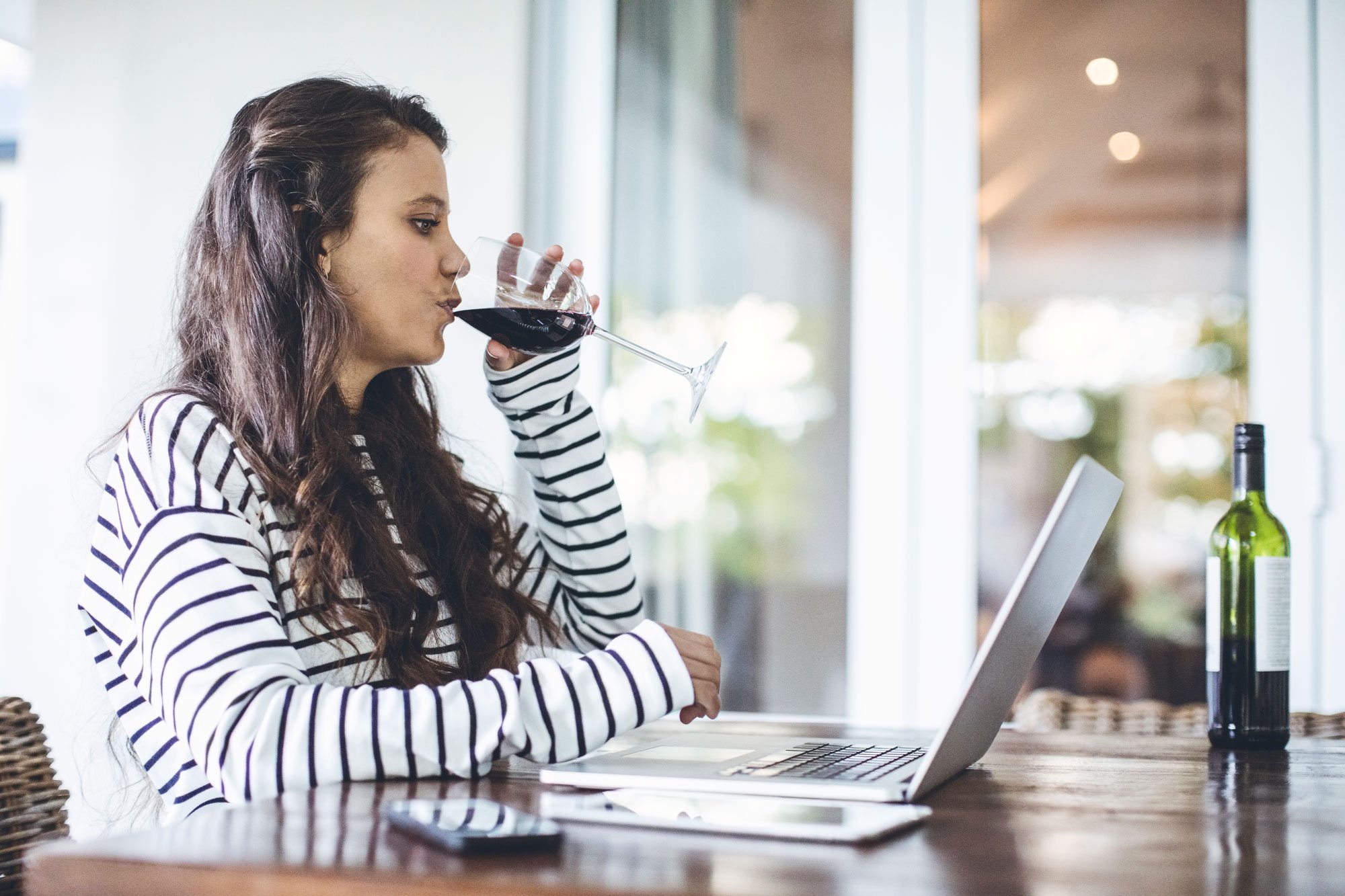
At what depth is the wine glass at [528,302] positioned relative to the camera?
135 cm

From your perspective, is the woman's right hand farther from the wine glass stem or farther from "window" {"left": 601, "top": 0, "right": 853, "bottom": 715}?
"window" {"left": 601, "top": 0, "right": 853, "bottom": 715}

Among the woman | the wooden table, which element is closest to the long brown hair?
the woman

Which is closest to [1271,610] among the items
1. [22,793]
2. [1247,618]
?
[1247,618]

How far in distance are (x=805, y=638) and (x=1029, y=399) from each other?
64 centimetres

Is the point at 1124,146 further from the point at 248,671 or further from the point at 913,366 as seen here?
the point at 248,671

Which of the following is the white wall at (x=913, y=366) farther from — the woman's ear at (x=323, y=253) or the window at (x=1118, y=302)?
the woman's ear at (x=323, y=253)

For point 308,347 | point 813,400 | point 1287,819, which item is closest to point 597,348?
point 813,400

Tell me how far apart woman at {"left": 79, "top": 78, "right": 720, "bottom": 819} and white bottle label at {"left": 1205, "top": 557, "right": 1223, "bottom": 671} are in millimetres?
524

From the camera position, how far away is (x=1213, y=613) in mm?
1155

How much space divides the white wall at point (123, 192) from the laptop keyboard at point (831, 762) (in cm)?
148

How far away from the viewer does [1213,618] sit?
1.15 meters

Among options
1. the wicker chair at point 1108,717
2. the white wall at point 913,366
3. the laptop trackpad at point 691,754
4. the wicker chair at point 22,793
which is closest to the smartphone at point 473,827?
the laptop trackpad at point 691,754

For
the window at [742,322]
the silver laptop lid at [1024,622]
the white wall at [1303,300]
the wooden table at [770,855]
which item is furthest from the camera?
the window at [742,322]

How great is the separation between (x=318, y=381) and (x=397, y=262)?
16 cm
